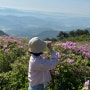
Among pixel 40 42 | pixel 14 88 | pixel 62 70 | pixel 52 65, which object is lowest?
pixel 14 88

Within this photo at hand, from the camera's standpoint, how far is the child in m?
6.68

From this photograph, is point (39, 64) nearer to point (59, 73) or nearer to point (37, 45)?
point (37, 45)

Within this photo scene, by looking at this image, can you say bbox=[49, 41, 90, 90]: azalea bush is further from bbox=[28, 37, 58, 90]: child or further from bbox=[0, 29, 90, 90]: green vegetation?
bbox=[28, 37, 58, 90]: child

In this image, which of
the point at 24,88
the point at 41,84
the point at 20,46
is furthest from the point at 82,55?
the point at 41,84

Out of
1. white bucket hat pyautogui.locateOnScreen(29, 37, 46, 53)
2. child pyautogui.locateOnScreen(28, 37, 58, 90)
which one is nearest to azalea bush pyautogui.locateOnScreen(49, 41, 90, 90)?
child pyautogui.locateOnScreen(28, 37, 58, 90)

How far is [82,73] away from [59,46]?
2710 mm

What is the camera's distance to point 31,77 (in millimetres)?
6910

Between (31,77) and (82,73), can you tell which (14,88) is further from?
(31,77)

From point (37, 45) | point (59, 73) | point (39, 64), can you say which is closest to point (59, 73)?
point (59, 73)

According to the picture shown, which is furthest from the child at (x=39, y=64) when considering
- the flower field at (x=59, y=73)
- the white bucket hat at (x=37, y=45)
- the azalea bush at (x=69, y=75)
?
the azalea bush at (x=69, y=75)

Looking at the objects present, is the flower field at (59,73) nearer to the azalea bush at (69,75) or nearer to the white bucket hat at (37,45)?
the azalea bush at (69,75)

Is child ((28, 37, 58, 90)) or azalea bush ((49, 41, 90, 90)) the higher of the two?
child ((28, 37, 58, 90))

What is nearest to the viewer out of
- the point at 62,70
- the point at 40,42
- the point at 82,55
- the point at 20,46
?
the point at 40,42

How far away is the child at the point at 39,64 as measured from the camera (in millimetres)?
6680
